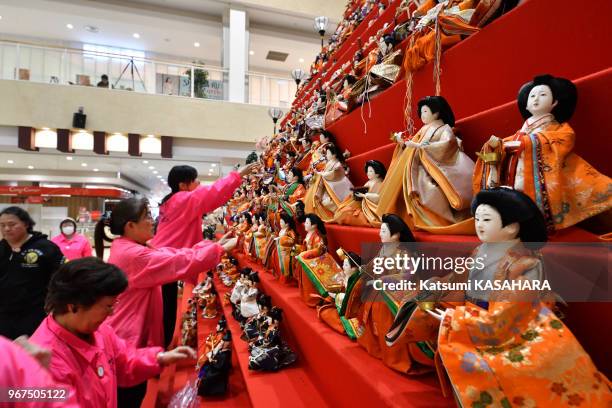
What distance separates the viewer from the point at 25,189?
28.8 ft

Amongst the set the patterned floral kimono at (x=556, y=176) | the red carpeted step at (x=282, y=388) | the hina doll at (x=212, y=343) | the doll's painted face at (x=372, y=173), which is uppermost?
the doll's painted face at (x=372, y=173)

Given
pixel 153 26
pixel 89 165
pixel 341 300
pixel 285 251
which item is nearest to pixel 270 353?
pixel 341 300

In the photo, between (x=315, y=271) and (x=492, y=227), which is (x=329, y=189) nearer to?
(x=315, y=271)

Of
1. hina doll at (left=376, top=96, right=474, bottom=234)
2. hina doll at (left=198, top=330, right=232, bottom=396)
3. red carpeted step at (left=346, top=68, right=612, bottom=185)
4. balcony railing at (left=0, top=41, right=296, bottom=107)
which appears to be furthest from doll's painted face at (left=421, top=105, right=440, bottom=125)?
balcony railing at (left=0, top=41, right=296, bottom=107)

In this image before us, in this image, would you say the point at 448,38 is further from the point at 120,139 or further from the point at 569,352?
the point at 120,139

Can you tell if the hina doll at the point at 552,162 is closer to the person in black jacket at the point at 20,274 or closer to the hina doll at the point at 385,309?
the hina doll at the point at 385,309

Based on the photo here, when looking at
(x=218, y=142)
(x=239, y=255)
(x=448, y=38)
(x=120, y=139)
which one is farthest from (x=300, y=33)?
(x=448, y=38)

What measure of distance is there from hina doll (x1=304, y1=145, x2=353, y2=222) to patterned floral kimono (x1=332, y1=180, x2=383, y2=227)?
0.32 feet

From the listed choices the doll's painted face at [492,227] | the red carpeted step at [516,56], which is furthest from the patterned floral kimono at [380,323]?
the red carpeted step at [516,56]

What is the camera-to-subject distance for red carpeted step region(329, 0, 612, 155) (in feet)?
2.67

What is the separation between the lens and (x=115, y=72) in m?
6.98

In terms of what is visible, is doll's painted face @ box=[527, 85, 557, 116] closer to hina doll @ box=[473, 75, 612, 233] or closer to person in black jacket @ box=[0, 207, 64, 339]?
hina doll @ box=[473, 75, 612, 233]

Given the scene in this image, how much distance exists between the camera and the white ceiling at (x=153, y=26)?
7.02m

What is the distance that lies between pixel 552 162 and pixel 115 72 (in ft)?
26.6
